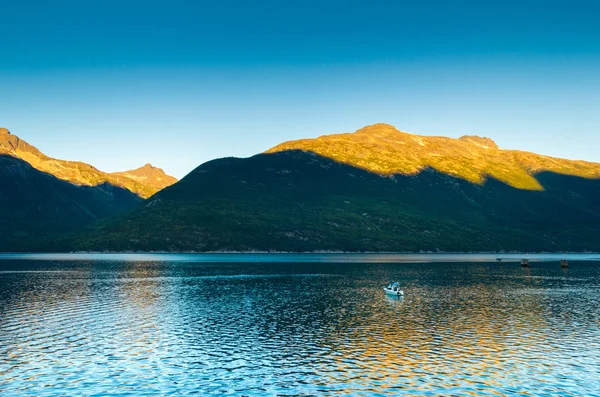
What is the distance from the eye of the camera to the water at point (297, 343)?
48.2 meters

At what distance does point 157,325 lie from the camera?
268 ft

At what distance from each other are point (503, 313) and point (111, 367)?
69.6 metres

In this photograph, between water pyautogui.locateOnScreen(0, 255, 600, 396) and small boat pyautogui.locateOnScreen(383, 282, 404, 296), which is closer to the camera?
water pyautogui.locateOnScreen(0, 255, 600, 396)

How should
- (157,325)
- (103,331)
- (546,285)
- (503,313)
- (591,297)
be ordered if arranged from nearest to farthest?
(103,331) < (157,325) < (503,313) < (591,297) < (546,285)

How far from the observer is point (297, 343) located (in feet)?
223

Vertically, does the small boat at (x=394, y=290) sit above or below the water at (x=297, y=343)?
above

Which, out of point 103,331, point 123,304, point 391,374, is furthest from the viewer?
point 123,304

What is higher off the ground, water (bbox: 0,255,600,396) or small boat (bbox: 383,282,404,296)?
small boat (bbox: 383,282,404,296)

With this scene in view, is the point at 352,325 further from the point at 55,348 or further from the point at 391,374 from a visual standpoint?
the point at 55,348

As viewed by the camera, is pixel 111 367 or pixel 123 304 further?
pixel 123 304

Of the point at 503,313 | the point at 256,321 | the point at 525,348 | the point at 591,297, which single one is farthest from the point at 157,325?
the point at 591,297

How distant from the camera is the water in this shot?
48156 mm

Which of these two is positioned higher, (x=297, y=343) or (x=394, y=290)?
(x=394, y=290)

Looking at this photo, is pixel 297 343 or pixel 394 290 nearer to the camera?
pixel 297 343
